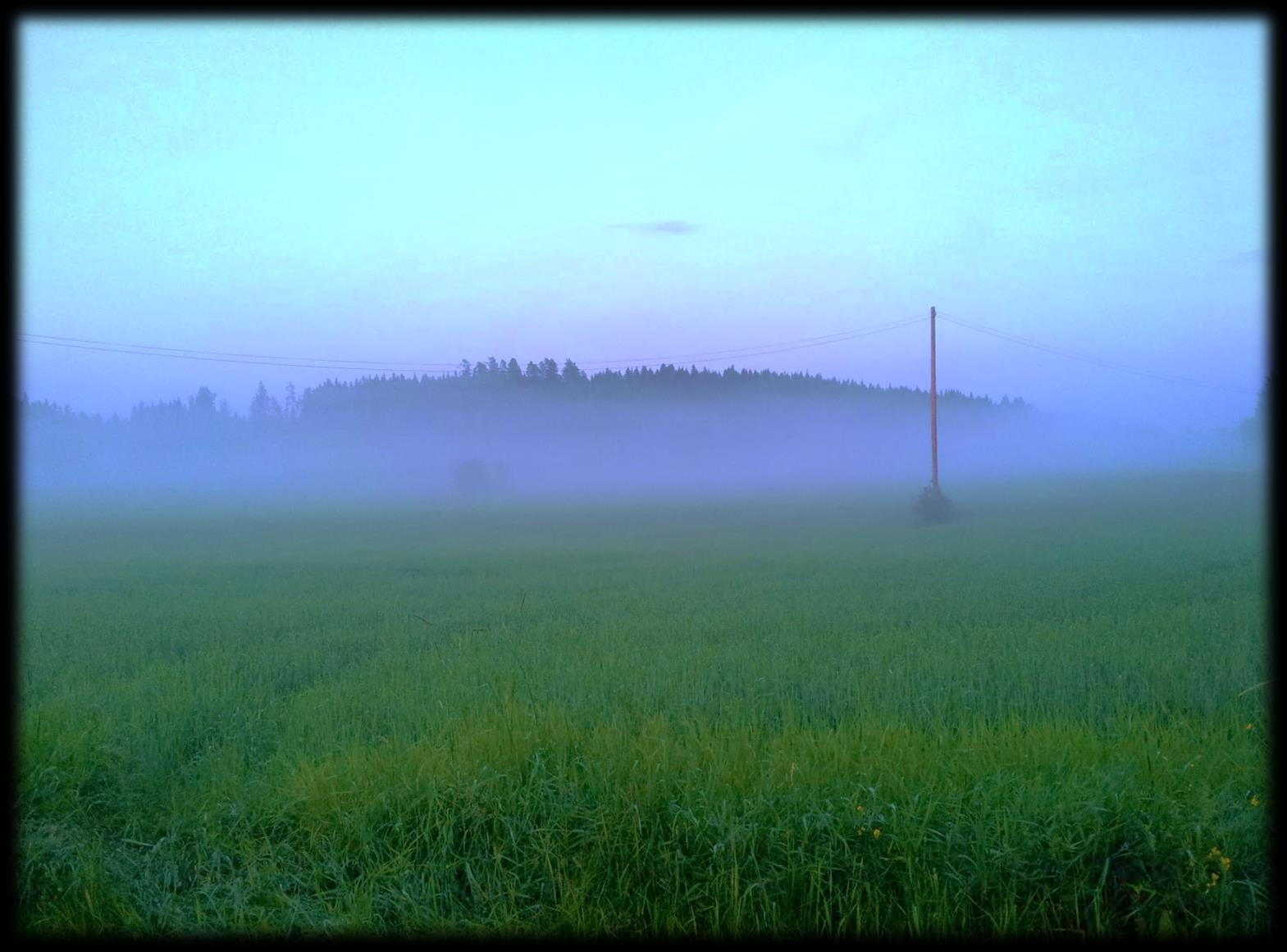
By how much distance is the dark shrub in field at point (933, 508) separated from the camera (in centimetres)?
2617

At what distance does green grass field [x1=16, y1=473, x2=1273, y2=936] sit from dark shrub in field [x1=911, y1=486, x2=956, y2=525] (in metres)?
14.5

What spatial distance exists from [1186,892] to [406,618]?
376 inches

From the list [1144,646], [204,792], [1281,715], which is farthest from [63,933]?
[1144,646]

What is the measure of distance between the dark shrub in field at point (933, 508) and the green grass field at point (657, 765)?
14.5 metres

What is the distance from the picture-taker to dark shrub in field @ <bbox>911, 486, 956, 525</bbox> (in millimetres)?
26167

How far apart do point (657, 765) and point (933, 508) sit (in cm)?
2462

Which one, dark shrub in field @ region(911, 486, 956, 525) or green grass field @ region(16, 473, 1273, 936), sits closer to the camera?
green grass field @ region(16, 473, 1273, 936)

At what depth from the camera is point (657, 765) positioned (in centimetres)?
427

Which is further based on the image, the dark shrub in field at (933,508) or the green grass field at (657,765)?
the dark shrub in field at (933,508)

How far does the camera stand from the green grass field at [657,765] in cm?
340

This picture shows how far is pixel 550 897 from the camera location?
11.5 feet

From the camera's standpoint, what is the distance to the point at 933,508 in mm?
26406

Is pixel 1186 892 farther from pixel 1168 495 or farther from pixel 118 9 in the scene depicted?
pixel 1168 495

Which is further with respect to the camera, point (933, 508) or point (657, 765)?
point (933, 508)
